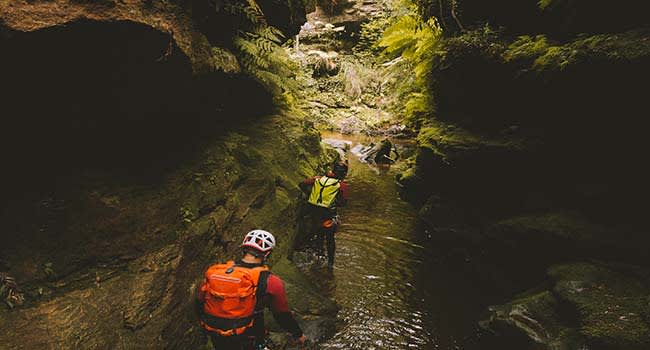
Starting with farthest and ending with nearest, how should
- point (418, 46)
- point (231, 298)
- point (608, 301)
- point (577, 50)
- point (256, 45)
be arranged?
point (418, 46) < point (256, 45) < point (577, 50) < point (608, 301) < point (231, 298)

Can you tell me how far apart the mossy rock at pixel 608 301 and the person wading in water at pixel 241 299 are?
13.1 ft

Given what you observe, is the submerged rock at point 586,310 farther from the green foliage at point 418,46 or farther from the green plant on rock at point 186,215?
the green foliage at point 418,46

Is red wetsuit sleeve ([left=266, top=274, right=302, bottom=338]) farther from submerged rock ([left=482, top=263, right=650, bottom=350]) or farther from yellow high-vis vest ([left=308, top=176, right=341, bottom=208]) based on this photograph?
yellow high-vis vest ([left=308, top=176, right=341, bottom=208])

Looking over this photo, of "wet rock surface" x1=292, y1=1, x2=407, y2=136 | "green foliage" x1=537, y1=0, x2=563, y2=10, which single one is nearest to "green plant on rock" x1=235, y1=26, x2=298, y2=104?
"green foliage" x1=537, y1=0, x2=563, y2=10

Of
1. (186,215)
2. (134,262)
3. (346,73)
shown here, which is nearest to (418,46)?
(186,215)

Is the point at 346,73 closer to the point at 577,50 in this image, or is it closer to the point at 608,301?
the point at 577,50

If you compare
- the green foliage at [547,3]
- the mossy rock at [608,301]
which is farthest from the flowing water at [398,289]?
the green foliage at [547,3]

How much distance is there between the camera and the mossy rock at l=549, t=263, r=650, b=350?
4.42 meters

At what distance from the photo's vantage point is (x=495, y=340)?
5520 mm

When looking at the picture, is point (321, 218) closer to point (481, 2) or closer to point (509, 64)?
point (509, 64)

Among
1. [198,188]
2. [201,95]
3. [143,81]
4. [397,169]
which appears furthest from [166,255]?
[397,169]

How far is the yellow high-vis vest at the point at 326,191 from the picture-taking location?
298 inches

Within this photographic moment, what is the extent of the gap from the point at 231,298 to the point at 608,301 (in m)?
4.98

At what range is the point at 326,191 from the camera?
762 cm
